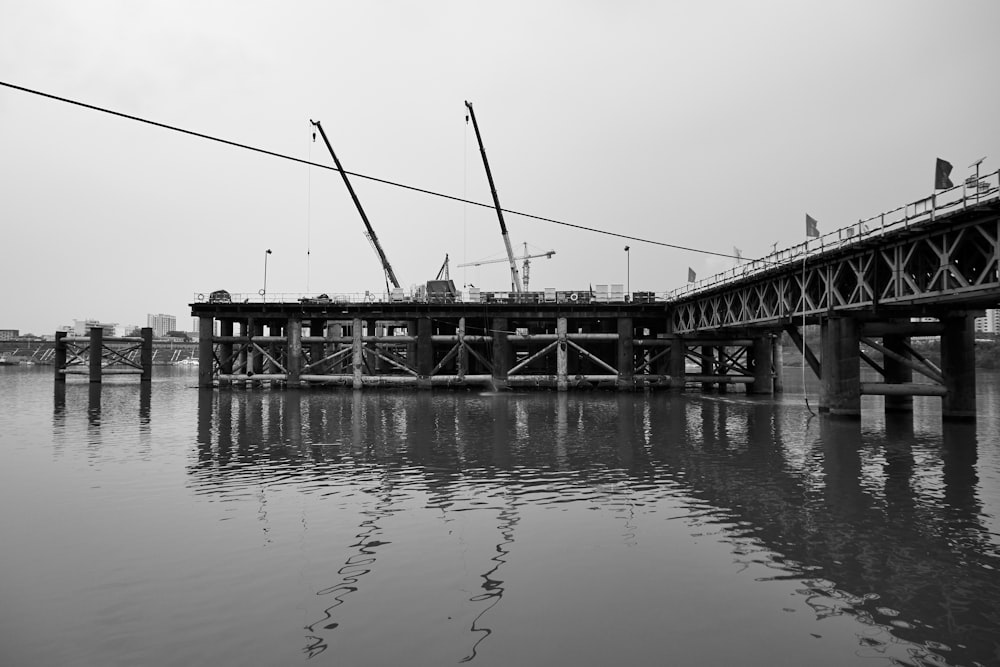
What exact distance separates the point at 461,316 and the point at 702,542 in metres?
47.2

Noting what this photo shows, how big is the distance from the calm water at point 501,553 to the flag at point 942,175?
10.0 metres

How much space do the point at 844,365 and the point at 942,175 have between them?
1088cm

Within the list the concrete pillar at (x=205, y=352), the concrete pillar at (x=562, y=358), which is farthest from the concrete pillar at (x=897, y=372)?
the concrete pillar at (x=205, y=352)

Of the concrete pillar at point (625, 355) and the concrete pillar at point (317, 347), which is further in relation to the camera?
the concrete pillar at point (317, 347)

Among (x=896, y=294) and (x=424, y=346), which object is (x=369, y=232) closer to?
(x=424, y=346)

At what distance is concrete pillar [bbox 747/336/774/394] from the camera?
53.2m

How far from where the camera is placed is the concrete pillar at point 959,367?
29.2m

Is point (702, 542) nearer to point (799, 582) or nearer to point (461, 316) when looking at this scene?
point (799, 582)

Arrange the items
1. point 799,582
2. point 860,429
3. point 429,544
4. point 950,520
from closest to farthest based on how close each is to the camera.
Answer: point 799,582, point 429,544, point 950,520, point 860,429

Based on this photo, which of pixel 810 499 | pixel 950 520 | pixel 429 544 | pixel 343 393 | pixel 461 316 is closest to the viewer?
pixel 429 544

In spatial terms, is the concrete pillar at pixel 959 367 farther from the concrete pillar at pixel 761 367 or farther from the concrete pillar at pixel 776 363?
the concrete pillar at pixel 776 363

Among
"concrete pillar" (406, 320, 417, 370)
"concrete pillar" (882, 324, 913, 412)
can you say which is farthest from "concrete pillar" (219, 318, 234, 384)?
"concrete pillar" (882, 324, 913, 412)

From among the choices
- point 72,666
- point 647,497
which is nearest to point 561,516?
point 647,497

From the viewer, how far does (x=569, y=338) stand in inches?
2203
